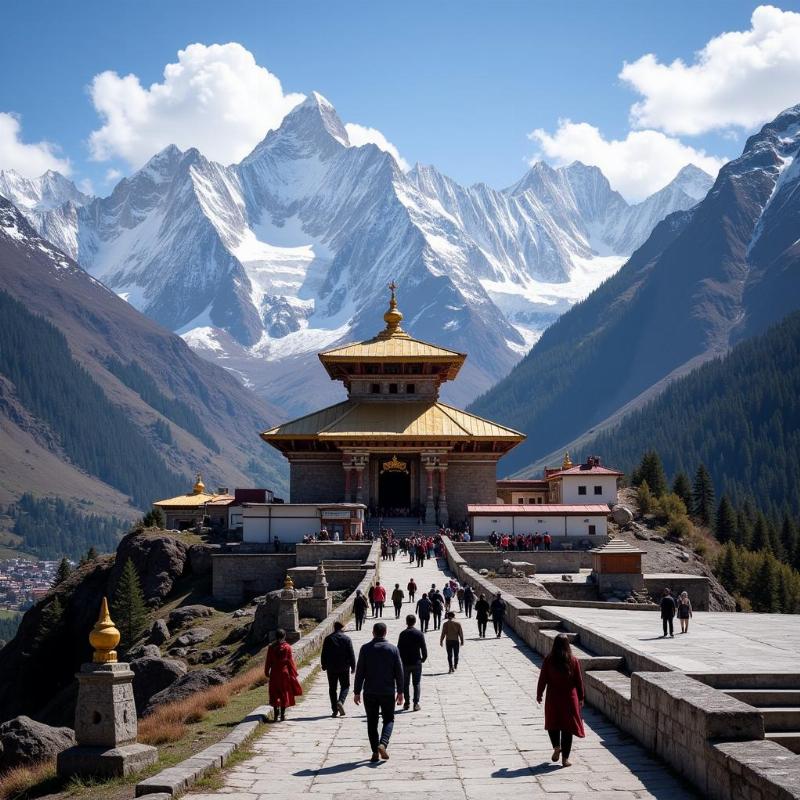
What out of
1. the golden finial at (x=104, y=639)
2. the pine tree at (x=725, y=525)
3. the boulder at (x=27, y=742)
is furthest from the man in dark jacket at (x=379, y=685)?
the pine tree at (x=725, y=525)

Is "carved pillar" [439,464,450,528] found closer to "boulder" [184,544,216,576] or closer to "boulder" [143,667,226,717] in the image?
"boulder" [184,544,216,576]

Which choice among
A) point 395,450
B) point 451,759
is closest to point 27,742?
point 451,759

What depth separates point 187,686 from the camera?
3316 cm

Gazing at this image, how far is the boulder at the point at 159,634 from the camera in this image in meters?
47.5

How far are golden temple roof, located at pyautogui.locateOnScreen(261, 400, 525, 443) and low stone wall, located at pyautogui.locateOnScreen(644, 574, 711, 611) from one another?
18.4 m

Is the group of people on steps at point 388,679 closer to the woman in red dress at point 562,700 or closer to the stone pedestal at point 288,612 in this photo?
the woman in red dress at point 562,700

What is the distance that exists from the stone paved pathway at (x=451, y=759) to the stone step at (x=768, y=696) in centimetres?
243

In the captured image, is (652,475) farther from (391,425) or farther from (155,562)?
(155,562)

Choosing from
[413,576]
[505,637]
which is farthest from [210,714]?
[413,576]

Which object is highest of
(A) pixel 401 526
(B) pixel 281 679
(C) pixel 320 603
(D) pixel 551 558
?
(A) pixel 401 526

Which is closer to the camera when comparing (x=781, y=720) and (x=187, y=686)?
(x=781, y=720)

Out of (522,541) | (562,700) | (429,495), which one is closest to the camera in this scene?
(562,700)

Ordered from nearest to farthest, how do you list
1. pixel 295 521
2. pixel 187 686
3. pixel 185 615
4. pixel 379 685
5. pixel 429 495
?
1. pixel 379 685
2. pixel 187 686
3. pixel 185 615
4. pixel 295 521
5. pixel 429 495

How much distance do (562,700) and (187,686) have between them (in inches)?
758
